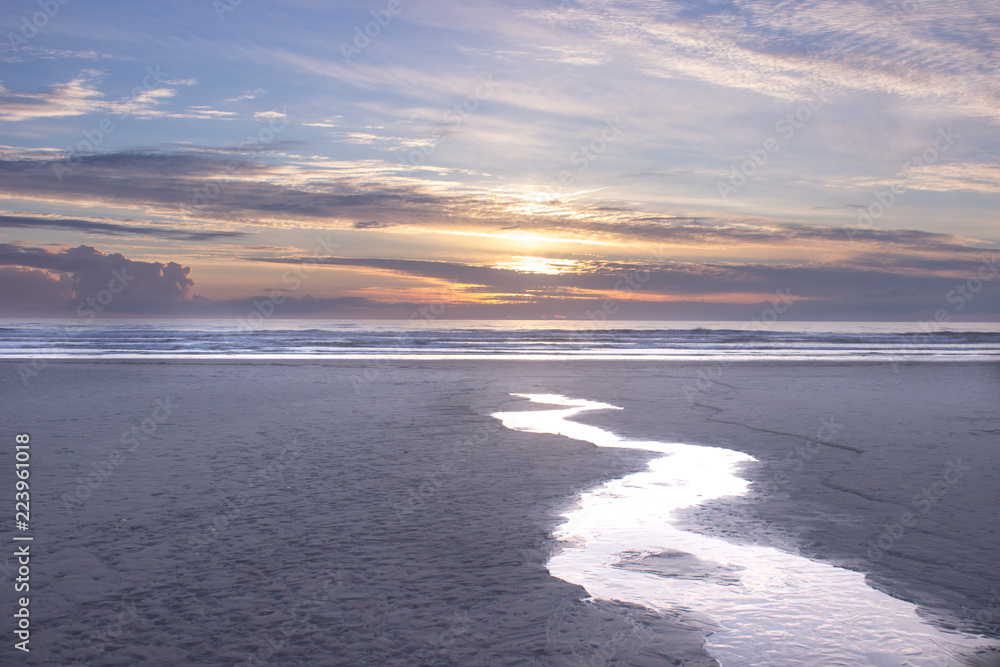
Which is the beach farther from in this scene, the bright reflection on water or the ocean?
the ocean

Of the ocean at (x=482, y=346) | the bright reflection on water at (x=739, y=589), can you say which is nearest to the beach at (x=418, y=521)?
the bright reflection on water at (x=739, y=589)

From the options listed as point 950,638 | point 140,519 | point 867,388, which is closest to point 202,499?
point 140,519

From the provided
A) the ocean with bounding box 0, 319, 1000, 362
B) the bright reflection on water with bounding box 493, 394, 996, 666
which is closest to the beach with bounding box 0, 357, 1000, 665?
the bright reflection on water with bounding box 493, 394, 996, 666

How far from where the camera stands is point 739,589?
4.47 m

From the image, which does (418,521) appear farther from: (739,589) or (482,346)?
(482,346)

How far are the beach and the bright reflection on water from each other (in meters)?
0.15

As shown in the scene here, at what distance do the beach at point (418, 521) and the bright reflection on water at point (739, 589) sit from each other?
15 centimetres

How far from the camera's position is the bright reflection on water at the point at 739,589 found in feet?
12.0

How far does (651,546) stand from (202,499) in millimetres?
4330

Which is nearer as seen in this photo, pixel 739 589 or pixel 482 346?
pixel 739 589

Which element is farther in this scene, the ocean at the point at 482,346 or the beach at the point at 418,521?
the ocean at the point at 482,346

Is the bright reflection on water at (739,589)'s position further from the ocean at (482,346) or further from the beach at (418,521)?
the ocean at (482,346)

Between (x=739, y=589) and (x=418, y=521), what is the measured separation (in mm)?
2700

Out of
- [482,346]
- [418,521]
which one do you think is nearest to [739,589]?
[418,521]
